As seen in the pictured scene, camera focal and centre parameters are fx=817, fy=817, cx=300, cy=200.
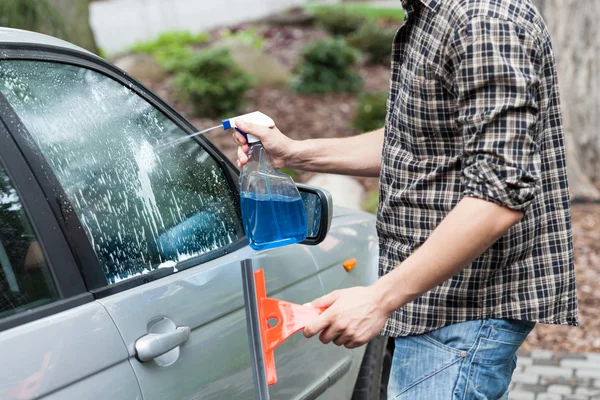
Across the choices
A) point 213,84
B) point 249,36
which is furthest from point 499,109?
point 249,36

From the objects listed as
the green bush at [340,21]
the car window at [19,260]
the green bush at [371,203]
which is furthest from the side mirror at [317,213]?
the green bush at [340,21]

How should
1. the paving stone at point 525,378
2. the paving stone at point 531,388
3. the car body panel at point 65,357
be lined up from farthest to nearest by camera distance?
the paving stone at point 525,378
the paving stone at point 531,388
the car body panel at point 65,357

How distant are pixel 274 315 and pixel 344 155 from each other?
0.85 meters

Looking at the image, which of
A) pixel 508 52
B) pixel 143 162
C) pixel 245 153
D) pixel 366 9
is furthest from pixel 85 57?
pixel 366 9

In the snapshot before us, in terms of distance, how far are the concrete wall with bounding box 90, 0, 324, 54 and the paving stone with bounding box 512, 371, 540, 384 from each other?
1337 cm

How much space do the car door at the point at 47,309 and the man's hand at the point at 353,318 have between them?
493mm

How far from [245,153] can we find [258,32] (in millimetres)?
13898

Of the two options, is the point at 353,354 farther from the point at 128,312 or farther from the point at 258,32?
the point at 258,32

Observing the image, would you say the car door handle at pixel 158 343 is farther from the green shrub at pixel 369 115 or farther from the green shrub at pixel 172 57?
the green shrub at pixel 172 57

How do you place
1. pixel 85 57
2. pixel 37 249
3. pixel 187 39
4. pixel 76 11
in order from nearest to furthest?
pixel 37 249 → pixel 85 57 → pixel 76 11 → pixel 187 39

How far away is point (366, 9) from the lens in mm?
18484

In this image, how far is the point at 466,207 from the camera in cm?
186

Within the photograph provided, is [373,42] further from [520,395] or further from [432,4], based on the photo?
[432,4]

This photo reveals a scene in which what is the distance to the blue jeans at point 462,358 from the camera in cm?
212
